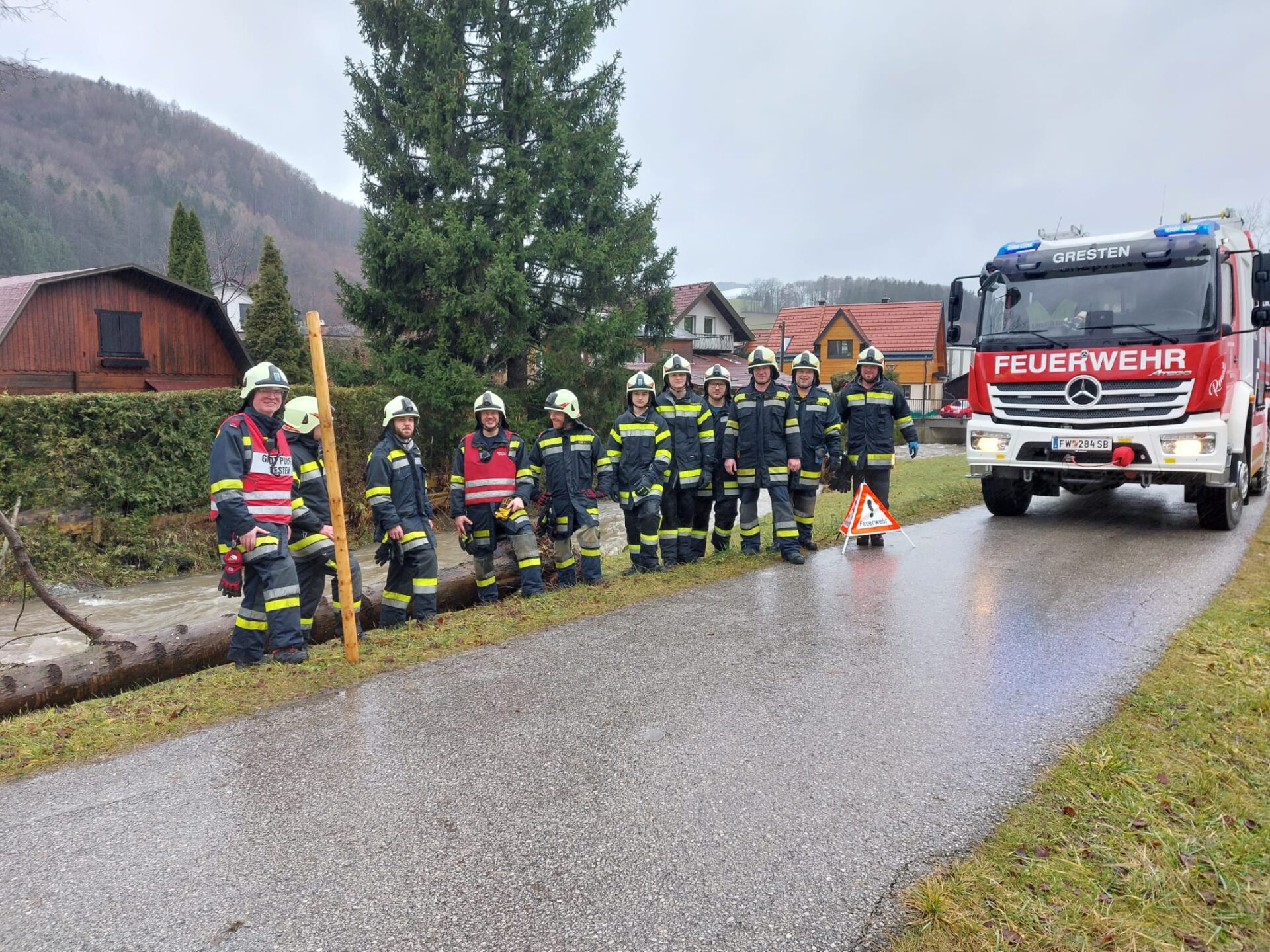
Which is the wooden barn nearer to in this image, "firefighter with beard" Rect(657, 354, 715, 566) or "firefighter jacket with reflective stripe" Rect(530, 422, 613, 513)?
"firefighter jacket with reflective stripe" Rect(530, 422, 613, 513)

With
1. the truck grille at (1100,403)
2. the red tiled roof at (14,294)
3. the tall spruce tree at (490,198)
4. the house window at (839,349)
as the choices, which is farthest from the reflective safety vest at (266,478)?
the house window at (839,349)

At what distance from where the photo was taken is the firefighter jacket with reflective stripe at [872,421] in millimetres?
8500

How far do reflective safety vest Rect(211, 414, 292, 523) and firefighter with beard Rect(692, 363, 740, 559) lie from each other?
4.14 metres

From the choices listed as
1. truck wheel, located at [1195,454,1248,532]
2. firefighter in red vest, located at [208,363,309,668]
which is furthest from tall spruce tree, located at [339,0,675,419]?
truck wheel, located at [1195,454,1248,532]

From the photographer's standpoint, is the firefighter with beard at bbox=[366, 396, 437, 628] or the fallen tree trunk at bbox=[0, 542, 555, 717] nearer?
the fallen tree trunk at bbox=[0, 542, 555, 717]

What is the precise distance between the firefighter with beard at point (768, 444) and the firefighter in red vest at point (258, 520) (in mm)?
4375

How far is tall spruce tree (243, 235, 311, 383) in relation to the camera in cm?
2536

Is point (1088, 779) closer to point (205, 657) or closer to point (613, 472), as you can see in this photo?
point (613, 472)

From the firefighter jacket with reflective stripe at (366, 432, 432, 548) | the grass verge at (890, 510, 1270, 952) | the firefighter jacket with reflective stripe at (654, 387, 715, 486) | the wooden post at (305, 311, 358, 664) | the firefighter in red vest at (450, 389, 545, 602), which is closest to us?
the grass verge at (890, 510, 1270, 952)

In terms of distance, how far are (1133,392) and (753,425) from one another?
4205 millimetres

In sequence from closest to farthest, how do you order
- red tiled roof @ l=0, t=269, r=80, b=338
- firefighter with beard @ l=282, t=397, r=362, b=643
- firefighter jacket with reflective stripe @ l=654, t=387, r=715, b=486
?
firefighter with beard @ l=282, t=397, r=362, b=643
firefighter jacket with reflective stripe @ l=654, t=387, r=715, b=486
red tiled roof @ l=0, t=269, r=80, b=338

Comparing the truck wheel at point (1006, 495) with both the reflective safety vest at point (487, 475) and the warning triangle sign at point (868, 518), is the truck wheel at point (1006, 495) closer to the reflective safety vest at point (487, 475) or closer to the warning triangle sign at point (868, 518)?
the warning triangle sign at point (868, 518)

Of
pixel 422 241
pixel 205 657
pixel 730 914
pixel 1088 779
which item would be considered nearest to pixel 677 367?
pixel 205 657

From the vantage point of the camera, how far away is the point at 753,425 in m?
8.18
